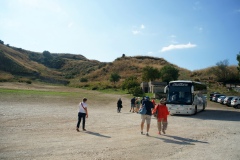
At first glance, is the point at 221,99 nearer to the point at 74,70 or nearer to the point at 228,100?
the point at 228,100

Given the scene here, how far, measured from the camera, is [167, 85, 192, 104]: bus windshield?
79.8 ft

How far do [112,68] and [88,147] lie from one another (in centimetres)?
10648

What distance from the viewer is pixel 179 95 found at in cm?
2469

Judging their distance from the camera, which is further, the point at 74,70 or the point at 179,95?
the point at 74,70

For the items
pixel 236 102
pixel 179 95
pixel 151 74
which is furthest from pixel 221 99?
pixel 151 74

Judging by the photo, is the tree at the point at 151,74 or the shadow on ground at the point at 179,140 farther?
the tree at the point at 151,74

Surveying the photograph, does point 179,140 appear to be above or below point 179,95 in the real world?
below

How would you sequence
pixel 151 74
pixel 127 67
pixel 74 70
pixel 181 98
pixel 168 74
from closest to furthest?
pixel 181 98 < pixel 151 74 < pixel 168 74 < pixel 127 67 < pixel 74 70

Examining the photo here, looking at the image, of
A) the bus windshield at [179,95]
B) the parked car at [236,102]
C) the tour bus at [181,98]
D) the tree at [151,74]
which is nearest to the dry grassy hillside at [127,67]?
the tree at [151,74]

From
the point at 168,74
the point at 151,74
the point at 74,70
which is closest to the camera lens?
the point at 151,74

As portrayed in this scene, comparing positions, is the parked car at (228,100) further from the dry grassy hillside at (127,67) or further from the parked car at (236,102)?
the dry grassy hillside at (127,67)

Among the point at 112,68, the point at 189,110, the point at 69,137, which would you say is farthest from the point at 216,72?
the point at 69,137

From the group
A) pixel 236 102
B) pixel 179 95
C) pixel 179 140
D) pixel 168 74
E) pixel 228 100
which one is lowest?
pixel 179 140

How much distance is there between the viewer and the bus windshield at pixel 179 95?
79.8 ft
